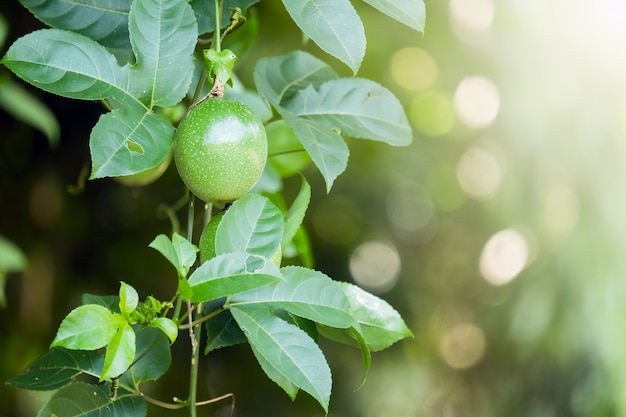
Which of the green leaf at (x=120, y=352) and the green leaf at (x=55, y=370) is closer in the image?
the green leaf at (x=120, y=352)

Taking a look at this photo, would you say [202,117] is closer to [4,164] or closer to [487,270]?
[4,164]

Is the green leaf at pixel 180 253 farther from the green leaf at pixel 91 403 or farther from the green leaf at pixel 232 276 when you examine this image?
the green leaf at pixel 91 403

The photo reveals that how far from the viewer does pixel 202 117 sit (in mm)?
563

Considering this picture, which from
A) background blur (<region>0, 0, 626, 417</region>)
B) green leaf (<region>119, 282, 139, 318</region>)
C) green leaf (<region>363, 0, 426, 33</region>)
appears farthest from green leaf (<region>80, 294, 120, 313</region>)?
background blur (<region>0, 0, 626, 417</region>)

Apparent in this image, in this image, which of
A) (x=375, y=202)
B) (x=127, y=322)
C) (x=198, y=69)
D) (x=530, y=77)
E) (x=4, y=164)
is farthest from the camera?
(x=375, y=202)

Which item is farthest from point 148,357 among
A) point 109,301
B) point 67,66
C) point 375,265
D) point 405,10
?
→ point 375,265

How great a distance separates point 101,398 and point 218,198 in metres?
0.21

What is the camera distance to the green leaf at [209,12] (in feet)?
2.20

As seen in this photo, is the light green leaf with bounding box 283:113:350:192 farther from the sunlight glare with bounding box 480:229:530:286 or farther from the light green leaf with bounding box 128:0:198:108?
the sunlight glare with bounding box 480:229:530:286

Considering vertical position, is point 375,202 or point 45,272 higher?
point 375,202

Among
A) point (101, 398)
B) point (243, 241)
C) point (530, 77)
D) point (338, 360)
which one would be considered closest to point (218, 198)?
point (243, 241)

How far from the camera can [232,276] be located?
525 mm

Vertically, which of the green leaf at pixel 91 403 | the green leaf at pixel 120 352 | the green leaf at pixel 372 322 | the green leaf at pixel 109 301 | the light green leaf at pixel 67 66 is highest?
the light green leaf at pixel 67 66

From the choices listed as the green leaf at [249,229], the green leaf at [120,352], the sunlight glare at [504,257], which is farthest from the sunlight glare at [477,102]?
the green leaf at [120,352]
